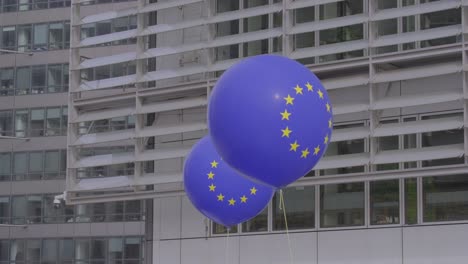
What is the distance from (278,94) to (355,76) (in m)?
7.63

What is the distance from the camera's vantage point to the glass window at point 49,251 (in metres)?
62.4

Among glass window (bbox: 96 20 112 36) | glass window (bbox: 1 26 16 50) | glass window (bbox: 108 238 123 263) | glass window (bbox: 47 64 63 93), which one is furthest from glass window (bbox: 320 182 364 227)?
glass window (bbox: 1 26 16 50)

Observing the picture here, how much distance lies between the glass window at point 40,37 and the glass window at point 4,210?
8.41 meters

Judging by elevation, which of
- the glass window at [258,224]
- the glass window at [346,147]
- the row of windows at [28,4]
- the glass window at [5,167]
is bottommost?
the glass window at [258,224]

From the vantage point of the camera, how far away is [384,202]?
21031 millimetres

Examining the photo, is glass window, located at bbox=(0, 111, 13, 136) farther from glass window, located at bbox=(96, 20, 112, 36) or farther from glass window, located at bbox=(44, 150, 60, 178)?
glass window, located at bbox=(96, 20, 112, 36)

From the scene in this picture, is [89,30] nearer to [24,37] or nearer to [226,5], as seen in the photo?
[24,37]

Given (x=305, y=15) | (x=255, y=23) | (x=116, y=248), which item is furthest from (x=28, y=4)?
(x=305, y=15)

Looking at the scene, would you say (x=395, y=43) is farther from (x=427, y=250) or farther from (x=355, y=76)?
(x=427, y=250)

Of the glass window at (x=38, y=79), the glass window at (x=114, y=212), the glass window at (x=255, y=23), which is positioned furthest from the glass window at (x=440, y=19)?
the glass window at (x=38, y=79)

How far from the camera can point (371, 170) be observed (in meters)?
20.6

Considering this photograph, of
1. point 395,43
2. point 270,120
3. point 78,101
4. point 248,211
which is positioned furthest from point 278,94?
point 78,101

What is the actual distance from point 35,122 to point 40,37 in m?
4.74

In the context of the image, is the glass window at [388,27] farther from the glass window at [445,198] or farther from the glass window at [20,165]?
the glass window at [20,165]
